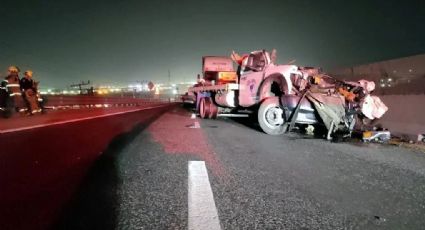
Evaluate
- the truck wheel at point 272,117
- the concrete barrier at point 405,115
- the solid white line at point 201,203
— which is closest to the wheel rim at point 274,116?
the truck wheel at point 272,117

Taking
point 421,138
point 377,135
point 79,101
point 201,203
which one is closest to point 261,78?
point 377,135

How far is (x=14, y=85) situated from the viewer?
46.3 ft

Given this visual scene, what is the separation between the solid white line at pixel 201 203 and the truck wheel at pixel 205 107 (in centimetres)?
963

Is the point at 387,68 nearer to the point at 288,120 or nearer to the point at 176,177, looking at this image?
the point at 288,120

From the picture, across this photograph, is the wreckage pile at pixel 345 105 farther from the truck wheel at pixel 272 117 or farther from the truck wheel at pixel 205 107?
the truck wheel at pixel 205 107

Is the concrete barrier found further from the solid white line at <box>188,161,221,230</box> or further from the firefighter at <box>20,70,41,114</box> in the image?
→ the firefighter at <box>20,70,41,114</box>

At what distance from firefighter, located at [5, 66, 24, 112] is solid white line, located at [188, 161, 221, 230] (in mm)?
12761

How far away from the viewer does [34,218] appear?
2.62m

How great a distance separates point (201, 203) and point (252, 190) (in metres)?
0.69

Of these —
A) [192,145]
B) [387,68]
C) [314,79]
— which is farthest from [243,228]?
[387,68]

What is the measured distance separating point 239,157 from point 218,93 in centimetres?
790

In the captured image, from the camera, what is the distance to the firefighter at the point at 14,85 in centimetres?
1396

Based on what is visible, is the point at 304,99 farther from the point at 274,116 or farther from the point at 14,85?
the point at 14,85

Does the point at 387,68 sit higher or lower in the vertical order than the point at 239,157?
higher
